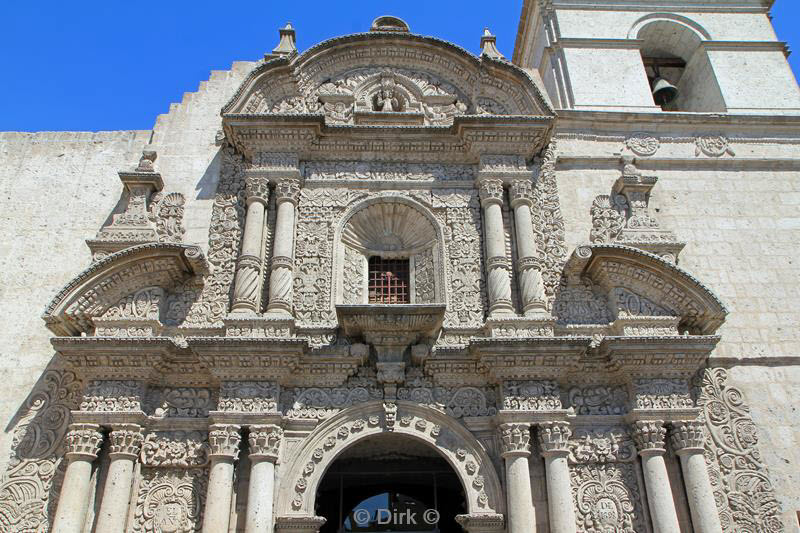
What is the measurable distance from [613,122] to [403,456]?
6586mm

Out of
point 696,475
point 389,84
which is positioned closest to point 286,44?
point 389,84

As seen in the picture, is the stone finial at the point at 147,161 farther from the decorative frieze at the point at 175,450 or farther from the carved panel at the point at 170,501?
the carved panel at the point at 170,501

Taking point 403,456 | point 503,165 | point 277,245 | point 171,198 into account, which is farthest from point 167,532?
point 503,165

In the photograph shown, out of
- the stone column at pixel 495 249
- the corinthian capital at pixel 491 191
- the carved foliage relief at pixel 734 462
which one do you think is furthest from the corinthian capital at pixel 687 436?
the corinthian capital at pixel 491 191

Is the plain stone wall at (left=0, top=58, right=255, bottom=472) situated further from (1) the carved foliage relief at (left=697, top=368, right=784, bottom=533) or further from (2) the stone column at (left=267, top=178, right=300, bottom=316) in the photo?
(1) the carved foliage relief at (left=697, top=368, right=784, bottom=533)

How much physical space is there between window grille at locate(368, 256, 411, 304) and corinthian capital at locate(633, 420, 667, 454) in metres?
3.61

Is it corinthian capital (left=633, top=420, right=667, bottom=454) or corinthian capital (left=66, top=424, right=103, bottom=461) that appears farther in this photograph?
corinthian capital (left=633, top=420, right=667, bottom=454)

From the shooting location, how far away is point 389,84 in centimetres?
1137

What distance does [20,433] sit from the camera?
8.51 metres

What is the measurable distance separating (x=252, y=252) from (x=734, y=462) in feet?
22.9

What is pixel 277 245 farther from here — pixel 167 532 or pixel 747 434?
pixel 747 434

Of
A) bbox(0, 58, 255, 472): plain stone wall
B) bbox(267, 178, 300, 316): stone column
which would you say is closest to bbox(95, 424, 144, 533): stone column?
bbox(0, 58, 255, 472): plain stone wall

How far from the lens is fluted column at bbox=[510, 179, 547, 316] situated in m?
9.09

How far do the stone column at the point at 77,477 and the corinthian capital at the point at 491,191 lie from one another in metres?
6.13
